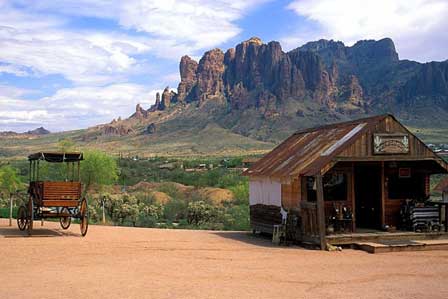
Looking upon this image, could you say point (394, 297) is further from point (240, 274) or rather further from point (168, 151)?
point (168, 151)

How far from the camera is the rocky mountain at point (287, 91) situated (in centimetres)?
11950

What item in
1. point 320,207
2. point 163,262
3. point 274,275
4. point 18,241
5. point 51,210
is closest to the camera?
point 274,275

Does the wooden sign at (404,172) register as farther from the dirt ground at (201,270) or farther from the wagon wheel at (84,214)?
the wagon wheel at (84,214)

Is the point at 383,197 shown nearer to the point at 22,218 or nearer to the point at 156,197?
the point at 22,218

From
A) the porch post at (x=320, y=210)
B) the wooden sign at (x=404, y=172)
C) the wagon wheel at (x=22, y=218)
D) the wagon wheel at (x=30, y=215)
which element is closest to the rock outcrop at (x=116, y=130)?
the wagon wheel at (x=22, y=218)

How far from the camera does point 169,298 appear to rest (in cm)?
935

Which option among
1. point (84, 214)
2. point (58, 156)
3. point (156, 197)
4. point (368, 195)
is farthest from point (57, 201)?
point (156, 197)

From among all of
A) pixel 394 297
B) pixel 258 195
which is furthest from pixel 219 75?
pixel 394 297

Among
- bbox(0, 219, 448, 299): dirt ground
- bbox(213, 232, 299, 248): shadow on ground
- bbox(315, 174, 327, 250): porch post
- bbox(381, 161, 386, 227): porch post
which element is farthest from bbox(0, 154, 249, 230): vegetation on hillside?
bbox(315, 174, 327, 250): porch post

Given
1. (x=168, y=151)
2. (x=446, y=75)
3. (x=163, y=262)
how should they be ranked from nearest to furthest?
(x=163, y=262) < (x=168, y=151) < (x=446, y=75)

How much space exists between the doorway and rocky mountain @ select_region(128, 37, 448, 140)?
8911 cm

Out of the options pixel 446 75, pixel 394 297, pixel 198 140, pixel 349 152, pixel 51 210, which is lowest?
pixel 394 297

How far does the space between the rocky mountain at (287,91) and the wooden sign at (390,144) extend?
91.5 metres

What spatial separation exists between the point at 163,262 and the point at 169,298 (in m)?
3.99
